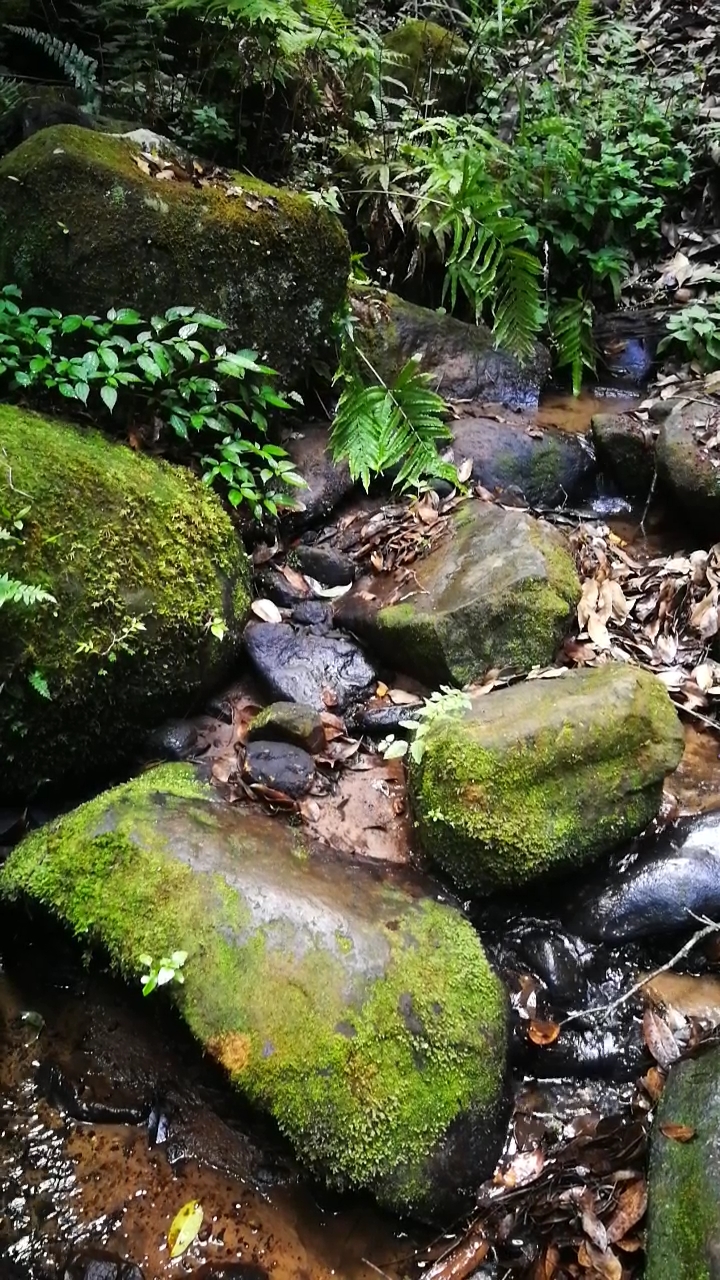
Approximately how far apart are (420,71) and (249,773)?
7.21 m

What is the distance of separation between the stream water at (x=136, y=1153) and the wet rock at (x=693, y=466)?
8.95 feet

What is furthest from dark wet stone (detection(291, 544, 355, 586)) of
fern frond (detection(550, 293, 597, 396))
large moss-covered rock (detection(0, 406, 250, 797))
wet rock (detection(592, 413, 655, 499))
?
fern frond (detection(550, 293, 597, 396))

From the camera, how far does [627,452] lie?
5.37 metres

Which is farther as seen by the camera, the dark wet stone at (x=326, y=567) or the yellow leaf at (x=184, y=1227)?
the dark wet stone at (x=326, y=567)

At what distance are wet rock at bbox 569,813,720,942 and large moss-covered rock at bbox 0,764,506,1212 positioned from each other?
1.72ft

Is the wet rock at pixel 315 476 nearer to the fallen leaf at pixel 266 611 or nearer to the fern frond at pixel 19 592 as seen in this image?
the fallen leaf at pixel 266 611

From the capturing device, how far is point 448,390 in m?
6.09

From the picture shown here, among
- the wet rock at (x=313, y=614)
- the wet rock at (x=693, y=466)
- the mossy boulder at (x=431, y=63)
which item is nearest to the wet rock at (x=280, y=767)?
the wet rock at (x=313, y=614)

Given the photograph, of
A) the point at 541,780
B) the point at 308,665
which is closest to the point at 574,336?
the point at 308,665

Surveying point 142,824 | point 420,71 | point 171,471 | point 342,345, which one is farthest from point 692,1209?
point 420,71

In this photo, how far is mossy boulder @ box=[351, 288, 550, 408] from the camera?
5.69 m

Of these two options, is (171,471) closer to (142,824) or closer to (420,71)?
(142,824)

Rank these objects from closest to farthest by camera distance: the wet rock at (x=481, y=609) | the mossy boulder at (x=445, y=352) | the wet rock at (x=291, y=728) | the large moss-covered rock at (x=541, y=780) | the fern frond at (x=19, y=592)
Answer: the fern frond at (x=19, y=592) → the large moss-covered rock at (x=541, y=780) → the wet rock at (x=291, y=728) → the wet rock at (x=481, y=609) → the mossy boulder at (x=445, y=352)

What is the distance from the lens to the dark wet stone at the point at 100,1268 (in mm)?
2309
